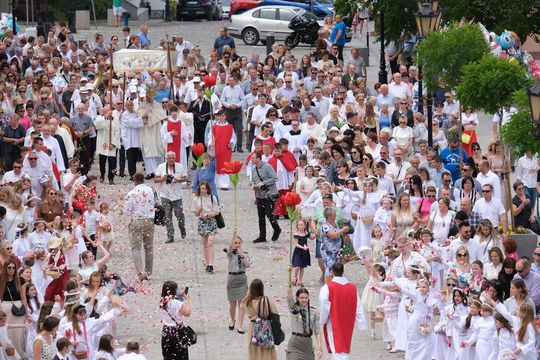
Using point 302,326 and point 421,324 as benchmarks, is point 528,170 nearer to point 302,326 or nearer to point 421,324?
point 421,324

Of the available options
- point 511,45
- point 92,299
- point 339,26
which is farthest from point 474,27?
point 339,26

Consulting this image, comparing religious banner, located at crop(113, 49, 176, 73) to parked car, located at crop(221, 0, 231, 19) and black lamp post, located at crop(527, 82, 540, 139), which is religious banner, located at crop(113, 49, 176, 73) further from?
parked car, located at crop(221, 0, 231, 19)

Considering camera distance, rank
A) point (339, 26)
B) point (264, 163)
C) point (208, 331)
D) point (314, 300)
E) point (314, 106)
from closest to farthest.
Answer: point (208, 331), point (314, 300), point (264, 163), point (314, 106), point (339, 26)

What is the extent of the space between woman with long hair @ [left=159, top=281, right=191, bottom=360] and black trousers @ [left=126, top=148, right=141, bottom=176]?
39.7 ft

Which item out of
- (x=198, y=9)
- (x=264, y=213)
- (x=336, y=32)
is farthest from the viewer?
(x=198, y=9)

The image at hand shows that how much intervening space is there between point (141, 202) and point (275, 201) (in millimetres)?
3730

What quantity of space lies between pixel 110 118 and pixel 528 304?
45.5 ft

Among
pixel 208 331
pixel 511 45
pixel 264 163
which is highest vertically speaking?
pixel 511 45

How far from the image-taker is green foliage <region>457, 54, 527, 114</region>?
24578mm

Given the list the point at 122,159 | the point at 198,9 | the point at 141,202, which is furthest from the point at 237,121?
the point at 198,9

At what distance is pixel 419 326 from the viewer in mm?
21047

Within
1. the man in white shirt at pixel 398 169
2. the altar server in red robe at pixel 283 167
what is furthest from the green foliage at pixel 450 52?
the altar server in red robe at pixel 283 167

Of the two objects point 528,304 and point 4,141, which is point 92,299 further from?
point 4,141

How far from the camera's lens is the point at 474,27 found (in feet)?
93.3
